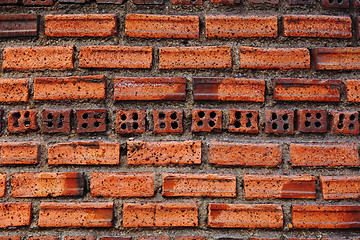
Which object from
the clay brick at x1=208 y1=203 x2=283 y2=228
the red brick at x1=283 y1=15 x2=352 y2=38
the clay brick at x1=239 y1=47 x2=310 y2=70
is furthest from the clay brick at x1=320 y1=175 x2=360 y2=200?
the red brick at x1=283 y1=15 x2=352 y2=38

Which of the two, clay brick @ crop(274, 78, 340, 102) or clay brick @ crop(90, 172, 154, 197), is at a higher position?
clay brick @ crop(274, 78, 340, 102)

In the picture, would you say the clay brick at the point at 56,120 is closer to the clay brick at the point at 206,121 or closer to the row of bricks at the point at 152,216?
the row of bricks at the point at 152,216

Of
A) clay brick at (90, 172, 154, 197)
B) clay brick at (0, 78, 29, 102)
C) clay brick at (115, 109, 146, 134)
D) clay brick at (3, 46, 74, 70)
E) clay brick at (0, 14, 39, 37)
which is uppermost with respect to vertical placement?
clay brick at (0, 14, 39, 37)

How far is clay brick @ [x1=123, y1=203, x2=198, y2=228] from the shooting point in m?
1.02

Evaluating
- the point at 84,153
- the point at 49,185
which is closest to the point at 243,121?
the point at 84,153

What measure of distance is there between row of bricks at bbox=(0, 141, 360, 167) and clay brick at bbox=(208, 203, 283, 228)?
0.15 metres

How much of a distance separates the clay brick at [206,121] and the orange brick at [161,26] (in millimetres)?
288

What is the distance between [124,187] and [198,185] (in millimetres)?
264

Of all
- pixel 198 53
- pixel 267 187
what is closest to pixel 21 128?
pixel 198 53

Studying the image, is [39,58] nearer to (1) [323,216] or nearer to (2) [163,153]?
(2) [163,153]

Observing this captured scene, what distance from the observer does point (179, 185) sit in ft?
3.38

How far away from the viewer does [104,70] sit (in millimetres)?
1067

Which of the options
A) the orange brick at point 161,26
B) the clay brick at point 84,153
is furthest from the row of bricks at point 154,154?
the orange brick at point 161,26

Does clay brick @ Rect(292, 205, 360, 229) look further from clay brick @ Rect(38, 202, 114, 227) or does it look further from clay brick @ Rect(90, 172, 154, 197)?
clay brick @ Rect(38, 202, 114, 227)
